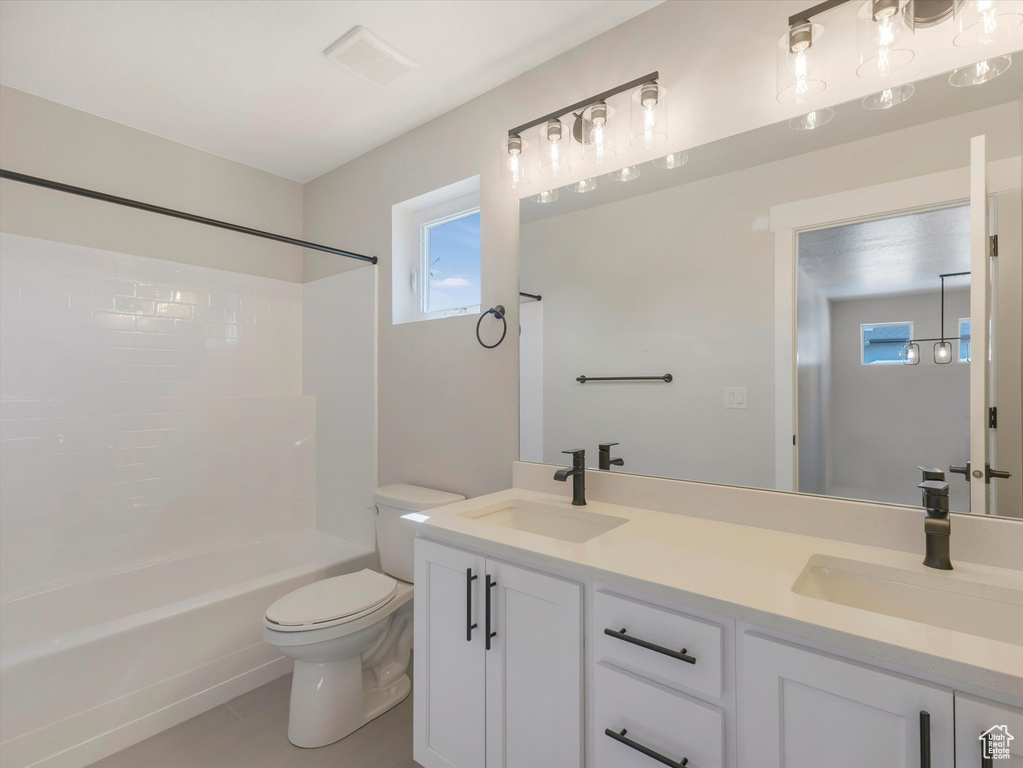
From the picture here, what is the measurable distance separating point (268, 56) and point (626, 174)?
4.75 ft

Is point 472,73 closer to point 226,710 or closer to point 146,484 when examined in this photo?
point 146,484

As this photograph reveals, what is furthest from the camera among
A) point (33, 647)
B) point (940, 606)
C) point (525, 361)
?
point (525, 361)

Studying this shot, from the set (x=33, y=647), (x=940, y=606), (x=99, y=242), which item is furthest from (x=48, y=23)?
(x=940, y=606)

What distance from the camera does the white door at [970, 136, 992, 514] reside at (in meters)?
1.14

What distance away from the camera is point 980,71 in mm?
1154

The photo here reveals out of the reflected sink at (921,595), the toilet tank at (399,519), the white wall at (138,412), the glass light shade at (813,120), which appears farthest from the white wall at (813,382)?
the white wall at (138,412)

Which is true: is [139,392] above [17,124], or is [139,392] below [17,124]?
below

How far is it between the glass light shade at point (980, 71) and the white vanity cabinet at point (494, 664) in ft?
4.91

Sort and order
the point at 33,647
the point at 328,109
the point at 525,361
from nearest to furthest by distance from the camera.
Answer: the point at 33,647
the point at 525,361
the point at 328,109

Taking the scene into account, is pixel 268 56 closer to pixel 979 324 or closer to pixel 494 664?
pixel 494 664

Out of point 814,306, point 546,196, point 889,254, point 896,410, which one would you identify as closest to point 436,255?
point 546,196

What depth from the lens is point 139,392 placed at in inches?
97.2

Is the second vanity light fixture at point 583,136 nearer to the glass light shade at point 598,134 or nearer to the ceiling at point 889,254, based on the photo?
the glass light shade at point 598,134

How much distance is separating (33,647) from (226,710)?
71 centimetres
